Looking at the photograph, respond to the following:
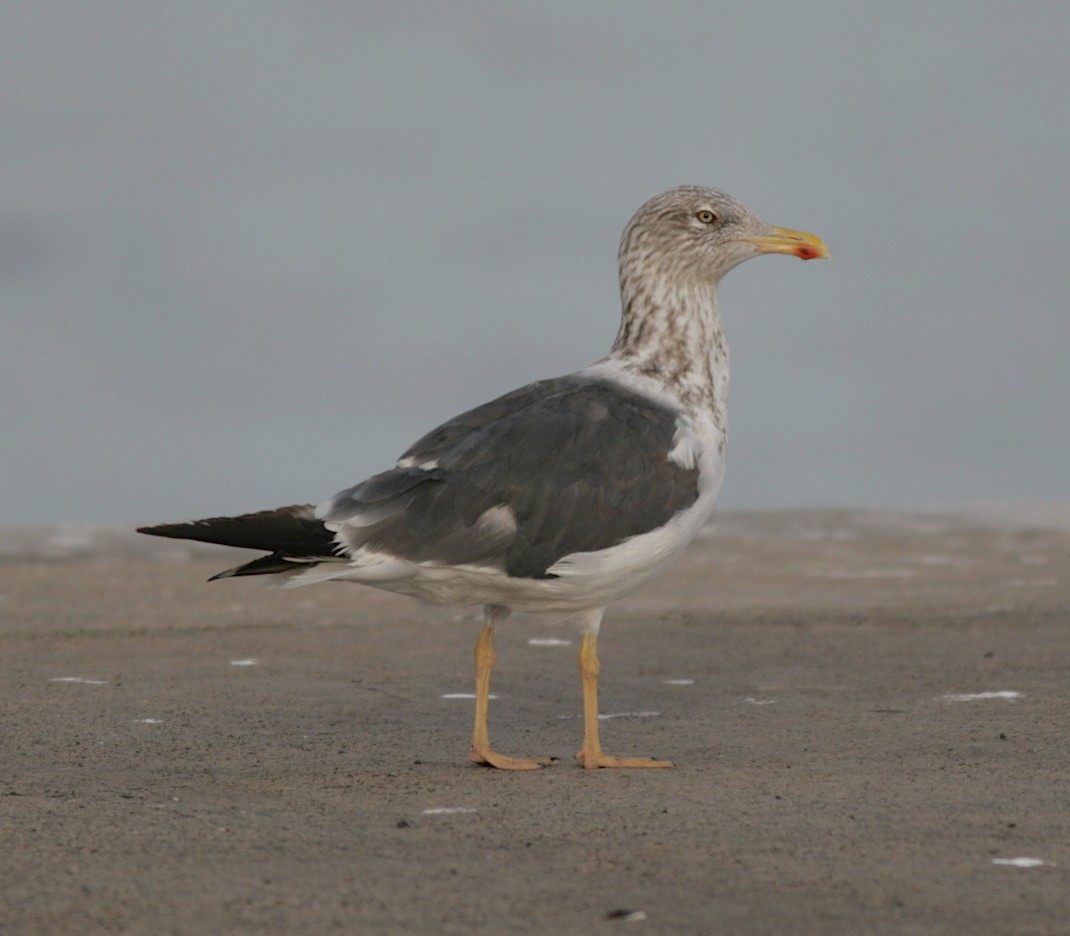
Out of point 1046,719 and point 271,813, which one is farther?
point 1046,719

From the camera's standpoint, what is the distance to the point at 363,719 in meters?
8.23

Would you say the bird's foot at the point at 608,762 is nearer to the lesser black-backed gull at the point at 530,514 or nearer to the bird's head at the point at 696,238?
the lesser black-backed gull at the point at 530,514

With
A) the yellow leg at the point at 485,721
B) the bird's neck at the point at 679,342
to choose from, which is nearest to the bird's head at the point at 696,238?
the bird's neck at the point at 679,342

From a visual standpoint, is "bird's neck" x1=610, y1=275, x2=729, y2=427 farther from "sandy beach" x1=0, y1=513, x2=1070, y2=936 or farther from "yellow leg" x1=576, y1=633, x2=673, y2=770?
"sandy beach" x1=0, y1=513, x2=1070, y2=936

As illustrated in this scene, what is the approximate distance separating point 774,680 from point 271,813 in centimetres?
459

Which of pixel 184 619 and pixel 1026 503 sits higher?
pixel 1026 503

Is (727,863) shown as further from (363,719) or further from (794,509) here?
(794,509)

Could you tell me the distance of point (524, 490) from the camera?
643 cm

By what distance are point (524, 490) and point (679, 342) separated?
1.33 m

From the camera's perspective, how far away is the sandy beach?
176 inches

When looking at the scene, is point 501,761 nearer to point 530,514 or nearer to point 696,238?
point 530,514

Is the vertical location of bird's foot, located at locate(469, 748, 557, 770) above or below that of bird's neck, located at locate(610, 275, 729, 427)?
below

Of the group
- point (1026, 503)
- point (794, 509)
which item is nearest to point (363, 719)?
point (794, 509)

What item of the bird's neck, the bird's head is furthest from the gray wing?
the bird's head
